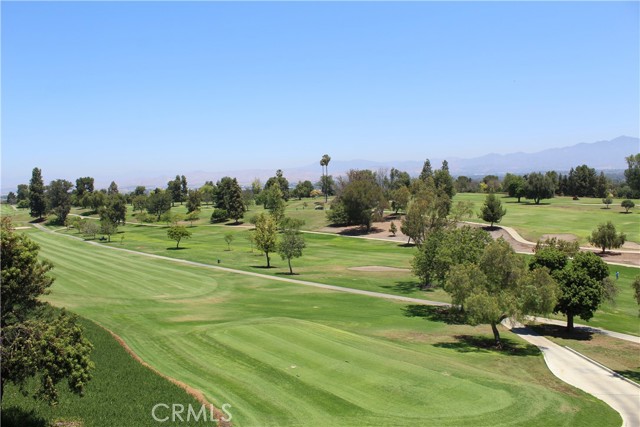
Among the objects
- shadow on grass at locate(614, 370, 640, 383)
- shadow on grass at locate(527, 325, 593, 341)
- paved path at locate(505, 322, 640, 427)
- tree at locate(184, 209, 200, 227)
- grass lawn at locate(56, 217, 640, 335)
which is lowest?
shadow on grass at locate(527, 325, 593, 341)

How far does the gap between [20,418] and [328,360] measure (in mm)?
16296

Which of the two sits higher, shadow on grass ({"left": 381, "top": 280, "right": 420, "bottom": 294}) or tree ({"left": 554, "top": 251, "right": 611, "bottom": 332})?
tree ({"left": 554, "top": 251, "right": 611, "bottom": 332})

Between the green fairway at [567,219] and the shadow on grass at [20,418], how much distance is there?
298 feet

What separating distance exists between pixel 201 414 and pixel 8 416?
25.4 feet

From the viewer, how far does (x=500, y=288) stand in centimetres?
3916

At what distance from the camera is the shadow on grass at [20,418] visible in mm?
19297

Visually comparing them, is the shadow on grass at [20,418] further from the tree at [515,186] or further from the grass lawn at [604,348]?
the tree at [515,186]

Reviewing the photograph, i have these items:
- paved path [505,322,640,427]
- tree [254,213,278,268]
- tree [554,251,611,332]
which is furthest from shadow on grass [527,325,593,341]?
tree [254,213,278,268]

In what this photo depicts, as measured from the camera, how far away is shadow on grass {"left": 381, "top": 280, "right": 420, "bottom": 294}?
196 feet

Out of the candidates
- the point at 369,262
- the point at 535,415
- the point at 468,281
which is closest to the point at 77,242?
the point at 369,262

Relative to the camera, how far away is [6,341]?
16734mm

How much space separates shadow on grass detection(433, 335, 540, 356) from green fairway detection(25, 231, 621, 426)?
7.8 inches

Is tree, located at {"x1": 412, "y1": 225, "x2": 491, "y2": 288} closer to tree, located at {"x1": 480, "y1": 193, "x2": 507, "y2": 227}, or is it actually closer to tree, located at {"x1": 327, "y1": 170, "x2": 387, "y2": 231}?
tree, located at {"x1": 480, "y1": 193, "x2": 507, "y2": 227}

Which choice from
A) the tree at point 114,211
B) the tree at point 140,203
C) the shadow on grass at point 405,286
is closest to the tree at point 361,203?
the shadow on grass at point 405,286
